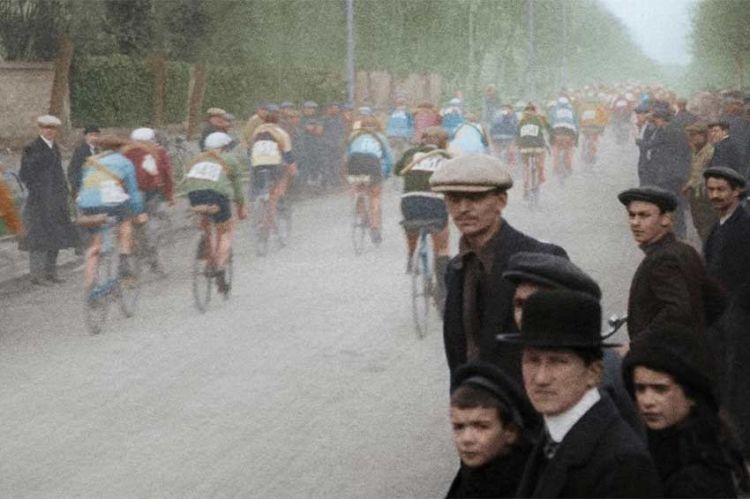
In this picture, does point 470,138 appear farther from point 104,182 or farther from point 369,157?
point 104,182

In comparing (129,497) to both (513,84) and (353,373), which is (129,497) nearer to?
(353,373)

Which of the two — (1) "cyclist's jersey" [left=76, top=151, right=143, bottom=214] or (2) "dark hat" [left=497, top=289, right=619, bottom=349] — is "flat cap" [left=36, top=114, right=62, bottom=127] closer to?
Result: (1) "cyclist's jersey" [left=76, top=151, right=143, bottom=214]

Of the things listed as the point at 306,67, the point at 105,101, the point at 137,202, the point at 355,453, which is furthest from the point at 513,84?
the point at 355,453

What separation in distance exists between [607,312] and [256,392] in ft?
14.8

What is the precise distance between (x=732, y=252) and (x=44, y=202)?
1153 cm

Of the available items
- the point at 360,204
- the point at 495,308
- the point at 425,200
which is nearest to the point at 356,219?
the point at 360,204

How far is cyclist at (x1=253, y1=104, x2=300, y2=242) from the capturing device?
68.9 feet

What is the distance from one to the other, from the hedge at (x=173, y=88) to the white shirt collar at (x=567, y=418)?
40118mm

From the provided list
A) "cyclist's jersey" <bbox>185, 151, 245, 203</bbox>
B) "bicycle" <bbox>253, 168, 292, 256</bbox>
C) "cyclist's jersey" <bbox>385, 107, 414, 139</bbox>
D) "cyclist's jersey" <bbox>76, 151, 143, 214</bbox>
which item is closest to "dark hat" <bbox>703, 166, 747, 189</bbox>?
"cyclist's jersey" <bbox>76, 151, 143, 214</bbox>

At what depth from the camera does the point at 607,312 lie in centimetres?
1538

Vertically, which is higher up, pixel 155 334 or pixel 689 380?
pixel 689 380

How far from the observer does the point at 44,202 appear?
62.9ft

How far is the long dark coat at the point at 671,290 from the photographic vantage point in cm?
733

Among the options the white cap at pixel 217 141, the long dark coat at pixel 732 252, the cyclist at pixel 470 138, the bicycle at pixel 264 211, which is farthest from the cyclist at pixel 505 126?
the long dark coat at pixel 732 252
